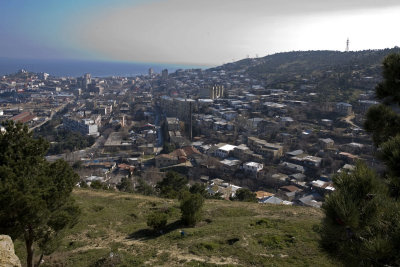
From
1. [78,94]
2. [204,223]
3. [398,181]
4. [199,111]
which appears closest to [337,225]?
Result: [398,181]

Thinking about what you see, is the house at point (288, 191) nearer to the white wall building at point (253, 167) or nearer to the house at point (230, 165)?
the white wall building at point (253, 167)

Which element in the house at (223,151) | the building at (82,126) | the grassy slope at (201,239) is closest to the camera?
the grassy slope at (201,239)

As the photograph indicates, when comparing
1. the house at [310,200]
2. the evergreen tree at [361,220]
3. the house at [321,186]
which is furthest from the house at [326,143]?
the evergreen tree at [361,220]

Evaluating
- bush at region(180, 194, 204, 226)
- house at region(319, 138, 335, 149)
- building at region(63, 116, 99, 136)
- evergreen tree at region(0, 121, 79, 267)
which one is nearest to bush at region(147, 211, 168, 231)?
bush at region(180, 194, 204, 226)

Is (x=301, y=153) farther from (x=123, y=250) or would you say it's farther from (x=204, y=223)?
(x=123, y=250)

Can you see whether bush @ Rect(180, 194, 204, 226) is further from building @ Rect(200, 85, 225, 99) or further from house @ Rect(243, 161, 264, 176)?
building @ Rect(200, 85, 225, 99)

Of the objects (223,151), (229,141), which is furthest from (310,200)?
(229,141)

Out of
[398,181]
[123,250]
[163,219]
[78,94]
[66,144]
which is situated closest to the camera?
[398,181]
